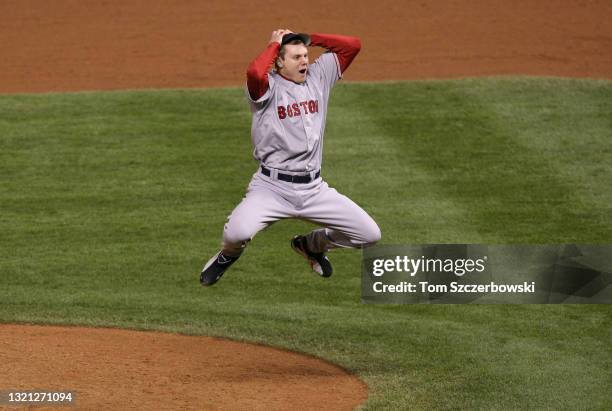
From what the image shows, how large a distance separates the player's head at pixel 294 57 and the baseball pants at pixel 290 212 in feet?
2.71

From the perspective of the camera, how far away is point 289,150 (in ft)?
31.4

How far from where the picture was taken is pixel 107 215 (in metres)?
14.6

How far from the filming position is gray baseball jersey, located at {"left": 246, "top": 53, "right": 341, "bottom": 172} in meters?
9.52

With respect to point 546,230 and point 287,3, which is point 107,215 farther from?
point 287,3

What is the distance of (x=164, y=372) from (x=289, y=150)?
2296 millimetres

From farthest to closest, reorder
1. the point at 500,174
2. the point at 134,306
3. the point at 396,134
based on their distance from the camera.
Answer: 1. the point at 396,134
2. the point at 500,174
3. the point at 134,306

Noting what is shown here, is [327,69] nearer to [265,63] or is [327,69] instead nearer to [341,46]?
[341,46]

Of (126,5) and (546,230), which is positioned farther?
(126,5)

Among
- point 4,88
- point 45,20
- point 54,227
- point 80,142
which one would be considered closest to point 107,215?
point 54,227

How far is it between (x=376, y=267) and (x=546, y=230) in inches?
85.8

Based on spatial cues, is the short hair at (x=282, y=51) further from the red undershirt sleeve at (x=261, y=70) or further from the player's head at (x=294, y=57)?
the red undershirt sleeve at (x=261, y=70)

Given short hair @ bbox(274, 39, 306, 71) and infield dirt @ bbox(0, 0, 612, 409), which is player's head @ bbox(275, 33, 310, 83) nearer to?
short hair @ bbox(274, 39, 306, 71)

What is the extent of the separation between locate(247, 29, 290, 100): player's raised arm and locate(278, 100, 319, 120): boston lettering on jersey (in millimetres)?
215

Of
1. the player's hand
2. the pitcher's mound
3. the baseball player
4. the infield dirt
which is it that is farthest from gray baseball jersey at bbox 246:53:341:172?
the infield dirt
